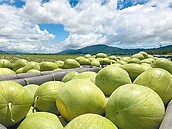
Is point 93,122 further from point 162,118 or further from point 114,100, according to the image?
point 162,118

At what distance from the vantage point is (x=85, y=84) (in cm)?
271

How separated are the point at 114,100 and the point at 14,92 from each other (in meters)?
1.15

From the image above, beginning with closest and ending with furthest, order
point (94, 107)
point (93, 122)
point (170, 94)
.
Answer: point (93, 122) → point (94, 107) → point (170, 94)

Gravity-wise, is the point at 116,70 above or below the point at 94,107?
above

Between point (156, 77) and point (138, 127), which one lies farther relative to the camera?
point (156, 77)

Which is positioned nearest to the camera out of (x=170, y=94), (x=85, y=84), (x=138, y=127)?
(x=138, y=127)

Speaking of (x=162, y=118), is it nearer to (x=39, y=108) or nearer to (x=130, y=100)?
(x=130, y=100)

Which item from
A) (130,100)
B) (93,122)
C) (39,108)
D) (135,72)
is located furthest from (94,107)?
(135,72)

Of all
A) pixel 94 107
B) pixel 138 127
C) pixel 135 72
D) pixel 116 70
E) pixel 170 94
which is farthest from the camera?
pixel 135 72

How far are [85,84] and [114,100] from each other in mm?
446

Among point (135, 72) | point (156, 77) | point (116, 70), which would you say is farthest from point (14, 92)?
point (135, 72)

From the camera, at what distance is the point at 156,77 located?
9.93 feet

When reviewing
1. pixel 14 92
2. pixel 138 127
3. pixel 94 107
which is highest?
pixel 14 92

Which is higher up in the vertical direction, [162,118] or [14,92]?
[14,92]
